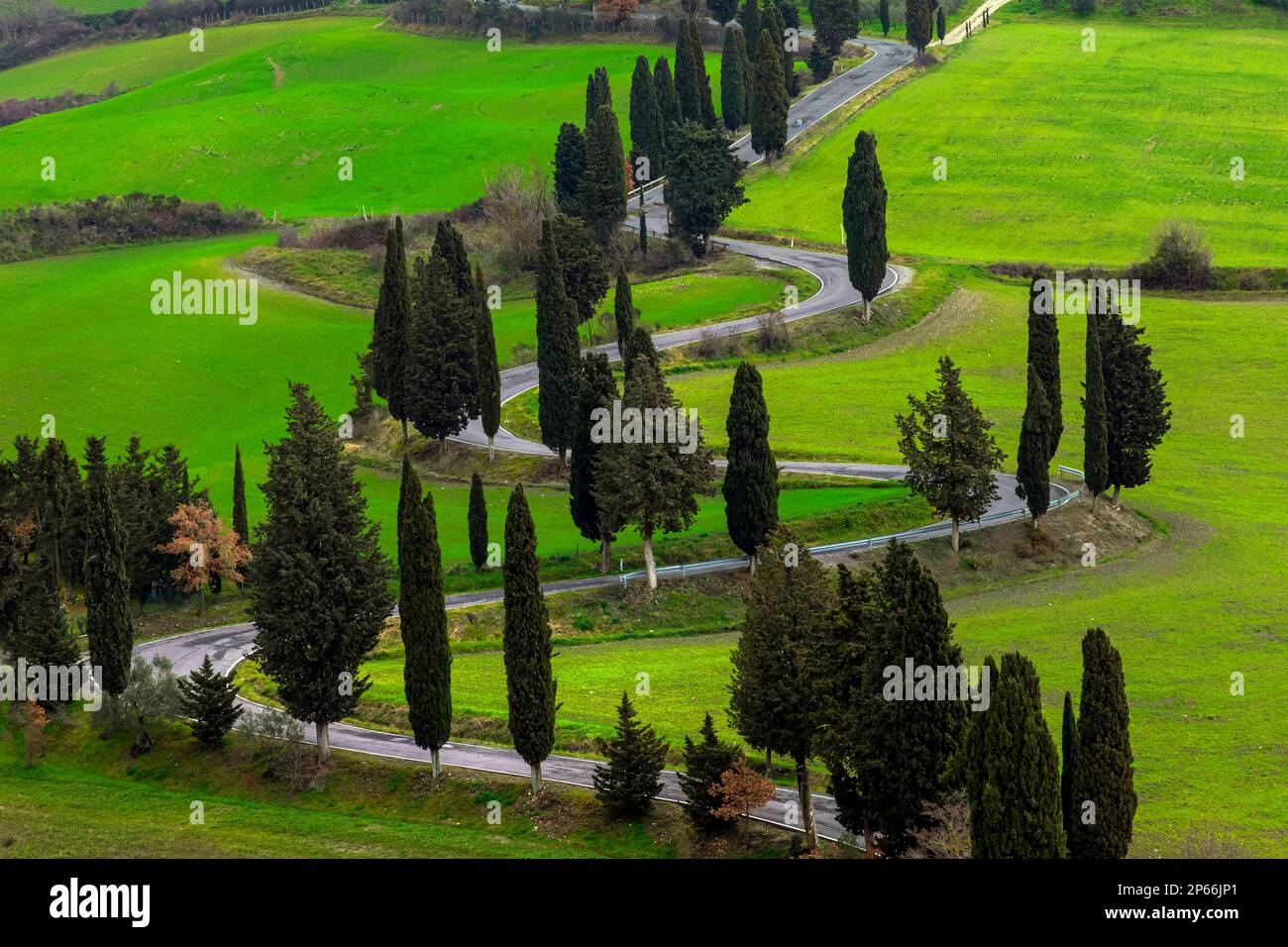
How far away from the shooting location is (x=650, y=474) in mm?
78750

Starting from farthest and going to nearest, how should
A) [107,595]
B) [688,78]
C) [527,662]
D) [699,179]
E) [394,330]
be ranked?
[688,78] < [699,179] < [394,330] < [107,595] < [527,662]

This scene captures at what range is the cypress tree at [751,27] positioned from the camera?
565ft

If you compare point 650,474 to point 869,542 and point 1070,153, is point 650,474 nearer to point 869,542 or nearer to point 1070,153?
point 869,542

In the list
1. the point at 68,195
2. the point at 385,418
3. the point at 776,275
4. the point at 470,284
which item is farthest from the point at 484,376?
the point at 68,195

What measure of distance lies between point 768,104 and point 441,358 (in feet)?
231

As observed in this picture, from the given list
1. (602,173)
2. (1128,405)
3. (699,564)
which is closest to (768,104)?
(602,173)

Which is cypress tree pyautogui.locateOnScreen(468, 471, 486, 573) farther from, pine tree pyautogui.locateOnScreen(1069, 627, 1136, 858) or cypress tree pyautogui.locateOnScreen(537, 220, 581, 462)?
pine tree pyautogui.locateOnScreen(1069, 627, 1136, 858)

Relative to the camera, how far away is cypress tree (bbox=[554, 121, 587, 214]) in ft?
488

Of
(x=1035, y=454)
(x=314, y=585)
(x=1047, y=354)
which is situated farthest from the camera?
(x=1047, y=354)

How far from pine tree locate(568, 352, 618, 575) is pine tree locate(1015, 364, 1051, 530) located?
72.1 feet

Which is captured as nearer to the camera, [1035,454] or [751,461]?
[751,461]

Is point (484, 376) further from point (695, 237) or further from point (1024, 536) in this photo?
point (695, 237)

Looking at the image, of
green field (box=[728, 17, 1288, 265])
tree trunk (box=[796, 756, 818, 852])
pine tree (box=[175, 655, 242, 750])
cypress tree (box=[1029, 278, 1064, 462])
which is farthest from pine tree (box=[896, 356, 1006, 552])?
green field (box=[728, 17, 1288, 265])

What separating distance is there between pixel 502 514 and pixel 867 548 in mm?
20124
